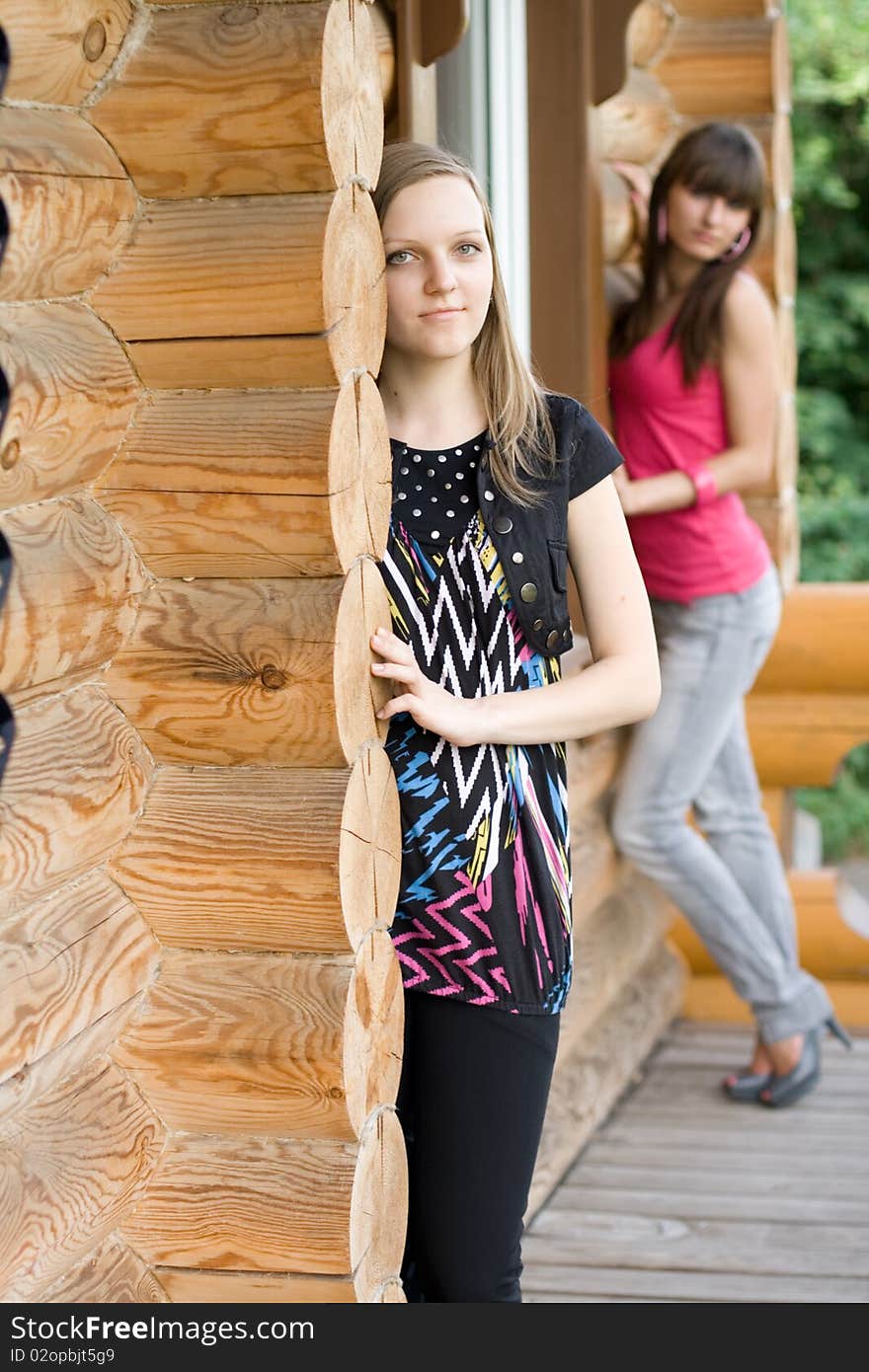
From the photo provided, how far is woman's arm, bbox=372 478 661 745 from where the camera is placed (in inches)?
81.7

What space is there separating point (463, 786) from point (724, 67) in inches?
120

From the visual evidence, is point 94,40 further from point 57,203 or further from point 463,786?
point 463,786

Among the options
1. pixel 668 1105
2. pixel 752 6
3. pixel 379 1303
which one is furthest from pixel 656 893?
pixel 379 1303

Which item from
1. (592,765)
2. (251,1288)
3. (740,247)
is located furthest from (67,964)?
(740,247)

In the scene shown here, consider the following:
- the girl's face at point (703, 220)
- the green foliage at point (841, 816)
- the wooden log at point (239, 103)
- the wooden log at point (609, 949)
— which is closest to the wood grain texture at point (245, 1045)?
the wooden log at point (239, 103)

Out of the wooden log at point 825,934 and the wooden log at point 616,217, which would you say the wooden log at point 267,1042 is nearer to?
the wooden log at point 616,217

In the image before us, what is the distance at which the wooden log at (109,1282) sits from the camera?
6.44ft

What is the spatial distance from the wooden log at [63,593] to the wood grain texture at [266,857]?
209 millimetres

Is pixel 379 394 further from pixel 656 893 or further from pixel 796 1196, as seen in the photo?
pixel 656 893

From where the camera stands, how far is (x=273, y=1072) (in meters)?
2.03

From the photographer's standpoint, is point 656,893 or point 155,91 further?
point 656,893

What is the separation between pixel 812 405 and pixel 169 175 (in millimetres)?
11391

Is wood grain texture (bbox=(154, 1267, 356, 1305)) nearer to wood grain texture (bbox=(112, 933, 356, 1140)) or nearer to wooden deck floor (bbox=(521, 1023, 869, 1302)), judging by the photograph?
wood grain texture (bbox=(112, 933, 356, 1140))
